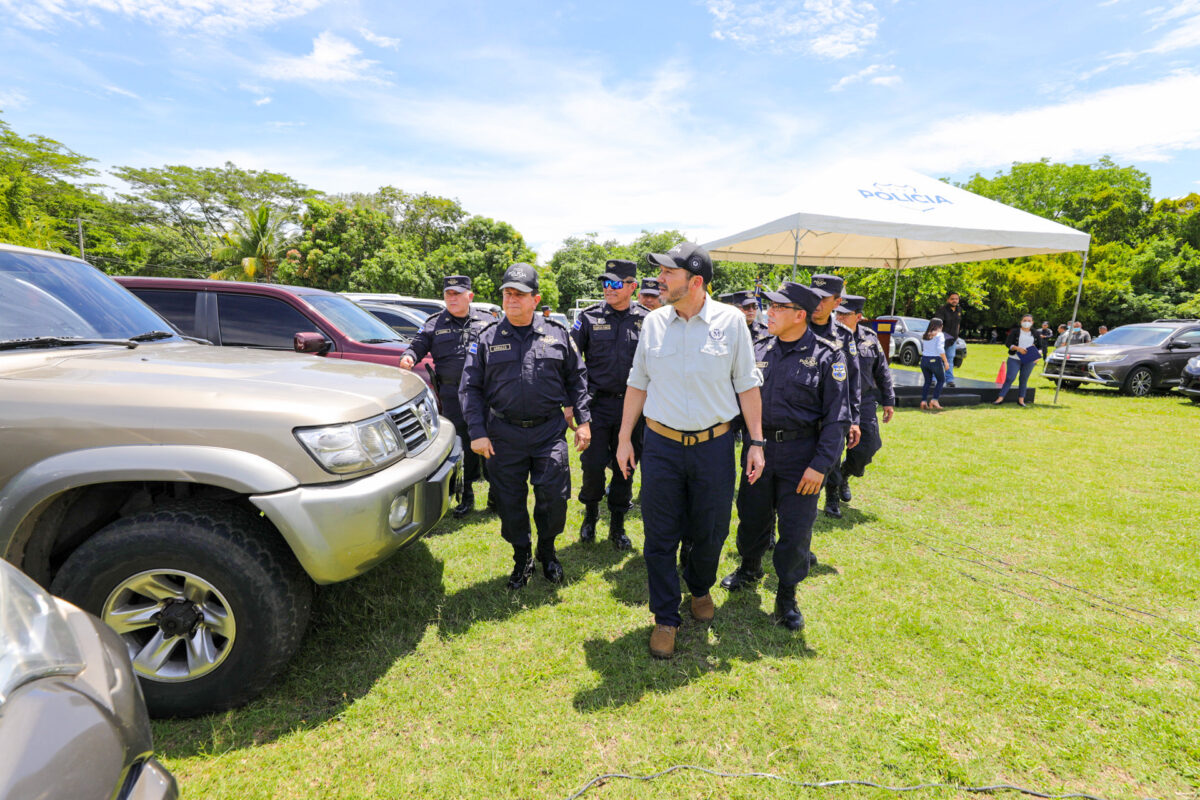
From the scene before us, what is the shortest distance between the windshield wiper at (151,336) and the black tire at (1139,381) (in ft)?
51.4

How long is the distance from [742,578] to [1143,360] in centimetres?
1297

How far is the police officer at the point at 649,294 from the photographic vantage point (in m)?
4.91

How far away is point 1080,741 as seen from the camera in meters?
2.27

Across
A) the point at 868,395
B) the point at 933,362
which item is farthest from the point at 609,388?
the point at 933,362

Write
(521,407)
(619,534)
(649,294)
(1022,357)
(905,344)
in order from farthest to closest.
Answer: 1. (905,344)
2. (1022,357)
3. (649,294)
4. (619,534)
5. (521,407)

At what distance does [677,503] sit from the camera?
110 inches

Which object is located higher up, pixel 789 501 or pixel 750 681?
pixel 789 501

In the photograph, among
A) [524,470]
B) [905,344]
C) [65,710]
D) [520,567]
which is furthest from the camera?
[905,344]

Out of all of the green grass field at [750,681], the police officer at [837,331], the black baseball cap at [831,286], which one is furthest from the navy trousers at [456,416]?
the black baseball cap at [831,286]

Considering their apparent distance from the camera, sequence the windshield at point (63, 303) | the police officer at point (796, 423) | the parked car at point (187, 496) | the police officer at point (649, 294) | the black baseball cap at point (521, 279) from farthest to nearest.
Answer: the police officer at point (649, 294), the black baseball cap at point (521, 279), the police officer at point (796, 423), the windshield at point (63, 303), the parked car at point (187, 496)

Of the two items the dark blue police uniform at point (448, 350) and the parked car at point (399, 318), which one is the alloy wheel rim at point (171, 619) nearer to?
the dark blue police uniform at point (448, 350)

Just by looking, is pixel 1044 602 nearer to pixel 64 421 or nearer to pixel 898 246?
pixel 64 421

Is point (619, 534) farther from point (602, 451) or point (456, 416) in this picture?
point (456, 416)

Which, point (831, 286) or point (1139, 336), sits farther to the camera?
point (1139, 336)
